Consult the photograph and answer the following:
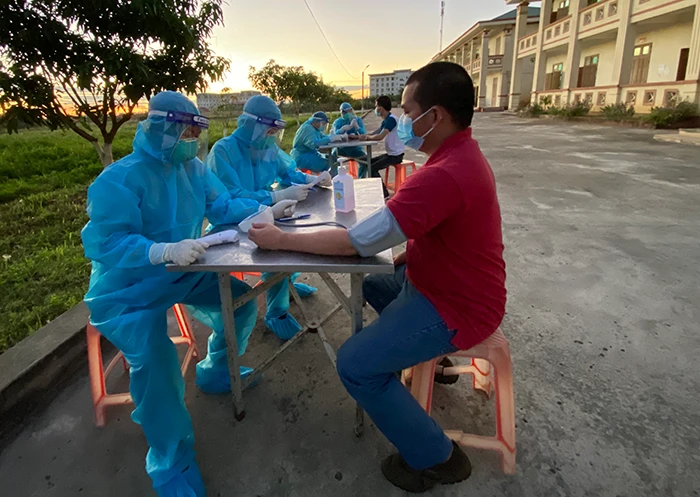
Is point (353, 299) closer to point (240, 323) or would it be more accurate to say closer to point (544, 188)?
point (240, 323)

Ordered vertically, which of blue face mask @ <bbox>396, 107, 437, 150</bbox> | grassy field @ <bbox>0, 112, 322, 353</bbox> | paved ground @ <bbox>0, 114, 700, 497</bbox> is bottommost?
paved ground @ <bbox>0, 114, 700, 497</bbox>

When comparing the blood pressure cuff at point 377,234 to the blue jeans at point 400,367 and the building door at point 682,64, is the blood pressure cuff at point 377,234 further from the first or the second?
the building door at point 682,64

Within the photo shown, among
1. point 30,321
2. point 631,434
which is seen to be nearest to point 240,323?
point 30,321

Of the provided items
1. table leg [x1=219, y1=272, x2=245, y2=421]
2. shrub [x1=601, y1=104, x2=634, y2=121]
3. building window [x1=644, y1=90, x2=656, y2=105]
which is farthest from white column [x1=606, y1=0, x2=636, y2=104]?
table leg [x1=219, y1=272, x2=245, y2=421]

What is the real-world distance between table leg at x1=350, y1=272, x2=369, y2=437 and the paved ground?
63 mm

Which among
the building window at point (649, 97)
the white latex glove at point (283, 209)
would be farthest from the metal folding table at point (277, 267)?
the building window at point (649, 97)

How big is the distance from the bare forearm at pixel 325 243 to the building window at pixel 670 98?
49.5 ft

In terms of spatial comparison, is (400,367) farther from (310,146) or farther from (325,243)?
(310,146)

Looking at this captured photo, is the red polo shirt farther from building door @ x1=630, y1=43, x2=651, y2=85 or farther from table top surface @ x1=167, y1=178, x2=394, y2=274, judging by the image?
building door @ x1=630, y1=43, x2=651, y2=85

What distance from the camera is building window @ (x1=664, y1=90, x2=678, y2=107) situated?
12.4 meters

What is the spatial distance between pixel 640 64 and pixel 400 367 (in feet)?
62.1

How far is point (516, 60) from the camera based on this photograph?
23.9 m

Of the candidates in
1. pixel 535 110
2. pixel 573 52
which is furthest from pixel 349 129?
pixel 535 110

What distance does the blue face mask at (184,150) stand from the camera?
1.66 meters
